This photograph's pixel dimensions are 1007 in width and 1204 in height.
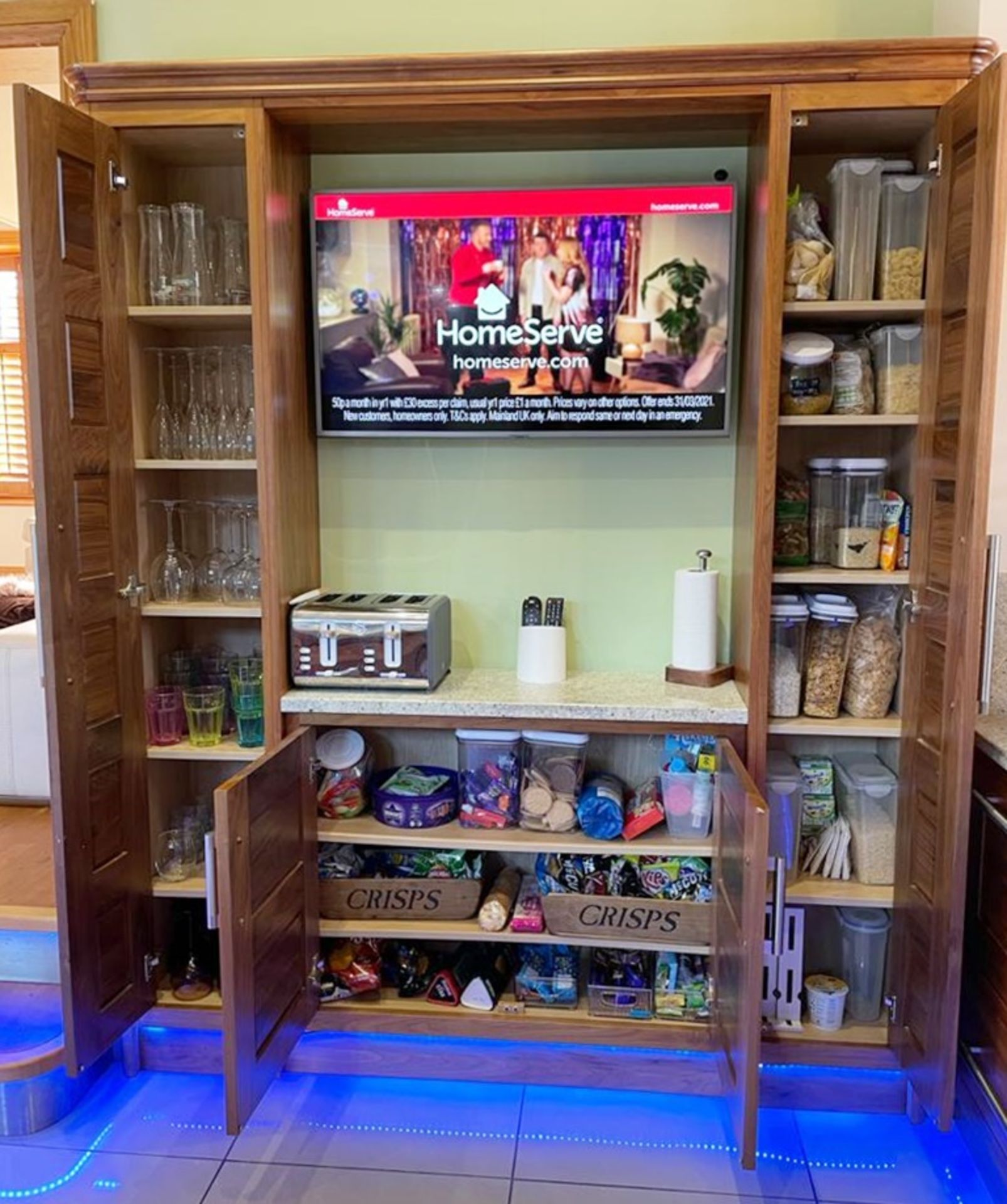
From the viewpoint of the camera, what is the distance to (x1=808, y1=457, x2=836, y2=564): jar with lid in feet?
7.55

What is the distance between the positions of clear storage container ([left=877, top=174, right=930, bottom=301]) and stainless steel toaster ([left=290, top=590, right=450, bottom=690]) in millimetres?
1278

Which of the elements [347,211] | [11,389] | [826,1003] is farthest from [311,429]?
[11,389]

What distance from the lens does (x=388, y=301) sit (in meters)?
2.37

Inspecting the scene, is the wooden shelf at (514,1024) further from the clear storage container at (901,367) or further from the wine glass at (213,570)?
the clear storage container at (901,367)

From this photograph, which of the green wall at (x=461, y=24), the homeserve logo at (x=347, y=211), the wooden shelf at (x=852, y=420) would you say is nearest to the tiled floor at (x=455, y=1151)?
the wooden shelf at (x=852, y=420)

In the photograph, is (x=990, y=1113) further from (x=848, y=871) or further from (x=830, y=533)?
(x=830, y=533)

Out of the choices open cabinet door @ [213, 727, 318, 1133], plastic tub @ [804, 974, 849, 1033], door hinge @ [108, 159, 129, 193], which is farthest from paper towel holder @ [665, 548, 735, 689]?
door hinge @ [108, 159, 129, 193]

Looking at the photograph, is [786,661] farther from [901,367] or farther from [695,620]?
[901,367]

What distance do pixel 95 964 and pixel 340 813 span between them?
642 mm

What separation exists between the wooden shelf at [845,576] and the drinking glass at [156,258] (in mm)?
1578

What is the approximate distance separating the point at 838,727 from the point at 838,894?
40cm

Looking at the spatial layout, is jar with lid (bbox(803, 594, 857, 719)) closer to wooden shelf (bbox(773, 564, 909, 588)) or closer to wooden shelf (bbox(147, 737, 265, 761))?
wooden shelf (bbox(773, 564, 909, 588))

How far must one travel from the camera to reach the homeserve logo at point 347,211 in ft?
7.64

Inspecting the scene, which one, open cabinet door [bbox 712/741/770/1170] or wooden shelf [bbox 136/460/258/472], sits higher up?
wooden shelf [bbox 136/460/258/472]
